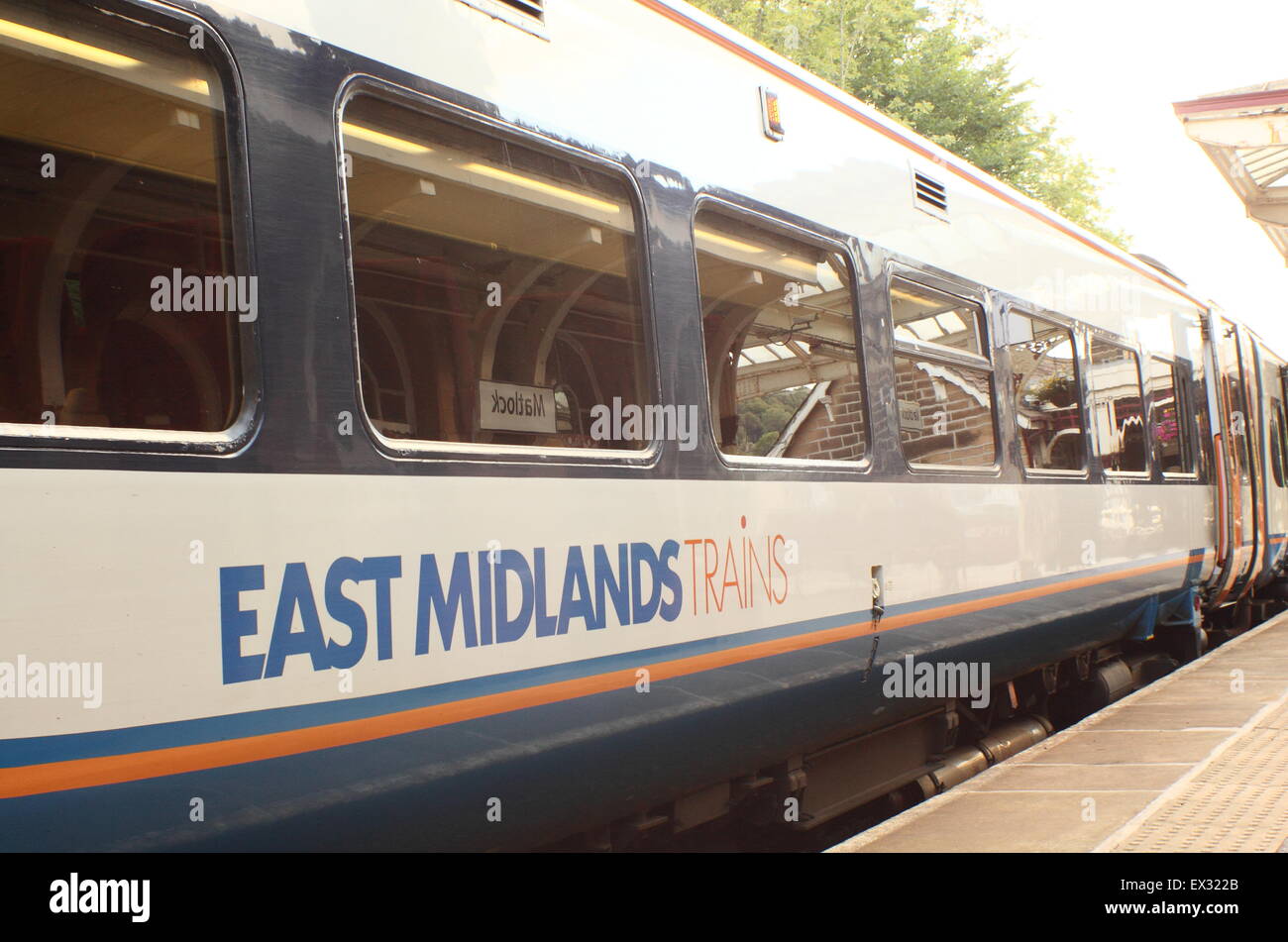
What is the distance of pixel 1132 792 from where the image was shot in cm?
427

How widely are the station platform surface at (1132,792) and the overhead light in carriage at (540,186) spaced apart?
2.28 meters

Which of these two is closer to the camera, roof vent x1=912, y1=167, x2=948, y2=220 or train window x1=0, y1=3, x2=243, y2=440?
train window x1=0, y1=3, x2=243, y2=440

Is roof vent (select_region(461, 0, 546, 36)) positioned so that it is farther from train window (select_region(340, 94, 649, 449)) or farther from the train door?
the train door

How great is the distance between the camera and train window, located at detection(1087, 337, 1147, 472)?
7164mm

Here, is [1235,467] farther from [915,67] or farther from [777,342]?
[915,67]

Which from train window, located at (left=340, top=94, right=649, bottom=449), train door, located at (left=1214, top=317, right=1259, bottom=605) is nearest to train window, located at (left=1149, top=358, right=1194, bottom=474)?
train door, located at (left=1214, top=317, right=1259, bottom=605)

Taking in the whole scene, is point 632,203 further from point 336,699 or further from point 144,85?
point 336,699

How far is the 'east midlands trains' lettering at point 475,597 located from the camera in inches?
97.5

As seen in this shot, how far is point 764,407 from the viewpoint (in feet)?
13.8

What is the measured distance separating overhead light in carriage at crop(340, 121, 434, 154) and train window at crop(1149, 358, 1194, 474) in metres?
6.56

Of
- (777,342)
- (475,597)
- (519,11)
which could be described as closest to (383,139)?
(519,11)

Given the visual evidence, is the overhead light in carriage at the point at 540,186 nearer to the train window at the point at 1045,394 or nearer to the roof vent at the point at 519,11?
the roof vent at the point at 519,11

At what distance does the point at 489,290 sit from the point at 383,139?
0.55m

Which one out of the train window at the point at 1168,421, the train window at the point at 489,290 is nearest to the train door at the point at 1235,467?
the train window at the point at 1168,421
